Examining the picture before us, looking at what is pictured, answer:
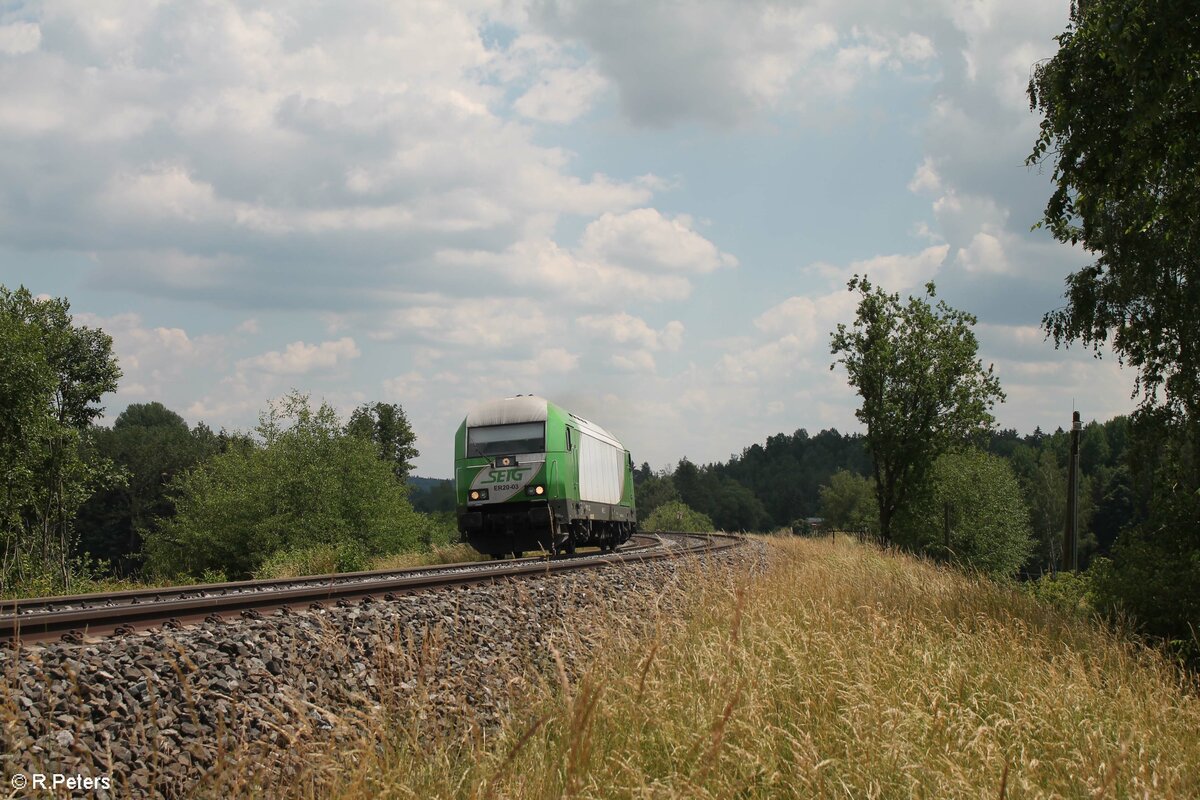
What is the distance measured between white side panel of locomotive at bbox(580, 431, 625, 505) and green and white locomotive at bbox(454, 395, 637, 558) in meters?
0.40

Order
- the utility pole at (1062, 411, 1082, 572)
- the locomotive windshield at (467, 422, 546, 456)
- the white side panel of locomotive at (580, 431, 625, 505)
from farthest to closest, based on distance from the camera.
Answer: the utility pole at (1062, 411, 1082, 572) < the white side panel of locomotive at (580, 431, 625, 505) < the locomotive windshield at (467, 422, 546, 456)

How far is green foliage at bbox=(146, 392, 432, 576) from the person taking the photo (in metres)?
36.9

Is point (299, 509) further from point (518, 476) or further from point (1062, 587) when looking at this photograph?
point (1062, 587)

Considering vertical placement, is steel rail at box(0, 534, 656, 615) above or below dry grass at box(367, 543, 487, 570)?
above

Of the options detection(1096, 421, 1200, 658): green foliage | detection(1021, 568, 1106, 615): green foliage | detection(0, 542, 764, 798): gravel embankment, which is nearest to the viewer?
detection(0, 542, 764, 798): gravel embankment

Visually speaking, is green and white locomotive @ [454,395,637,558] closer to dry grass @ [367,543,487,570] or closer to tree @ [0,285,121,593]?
dry grass @ [367,543,487,570]

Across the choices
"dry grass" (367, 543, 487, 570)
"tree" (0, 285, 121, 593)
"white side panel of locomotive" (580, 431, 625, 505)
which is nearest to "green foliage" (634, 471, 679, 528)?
"tree" (0, 285, 121, 593)

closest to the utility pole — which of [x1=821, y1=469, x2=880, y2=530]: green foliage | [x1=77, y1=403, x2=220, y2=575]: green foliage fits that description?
[x1=77, y1=403, x2=220, y2=575]: green foliage

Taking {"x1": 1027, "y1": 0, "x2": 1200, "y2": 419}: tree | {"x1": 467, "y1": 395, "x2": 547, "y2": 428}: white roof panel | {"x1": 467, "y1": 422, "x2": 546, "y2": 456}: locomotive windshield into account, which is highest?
{"x1": 1027, "y1": 0, "x2": 1200, "y2": 419}: tree

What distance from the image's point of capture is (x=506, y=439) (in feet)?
66.0

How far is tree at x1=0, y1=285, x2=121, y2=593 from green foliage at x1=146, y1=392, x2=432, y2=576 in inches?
212

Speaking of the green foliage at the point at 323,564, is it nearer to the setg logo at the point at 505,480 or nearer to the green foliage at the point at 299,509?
the setg logo at the point at 505,480

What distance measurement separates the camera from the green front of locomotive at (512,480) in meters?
19.5

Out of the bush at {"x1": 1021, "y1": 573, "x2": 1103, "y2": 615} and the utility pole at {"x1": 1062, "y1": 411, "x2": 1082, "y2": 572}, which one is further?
the utility pole at {"x1": 1062, "y1": 411, "x2": 1082, "y2": 572}
